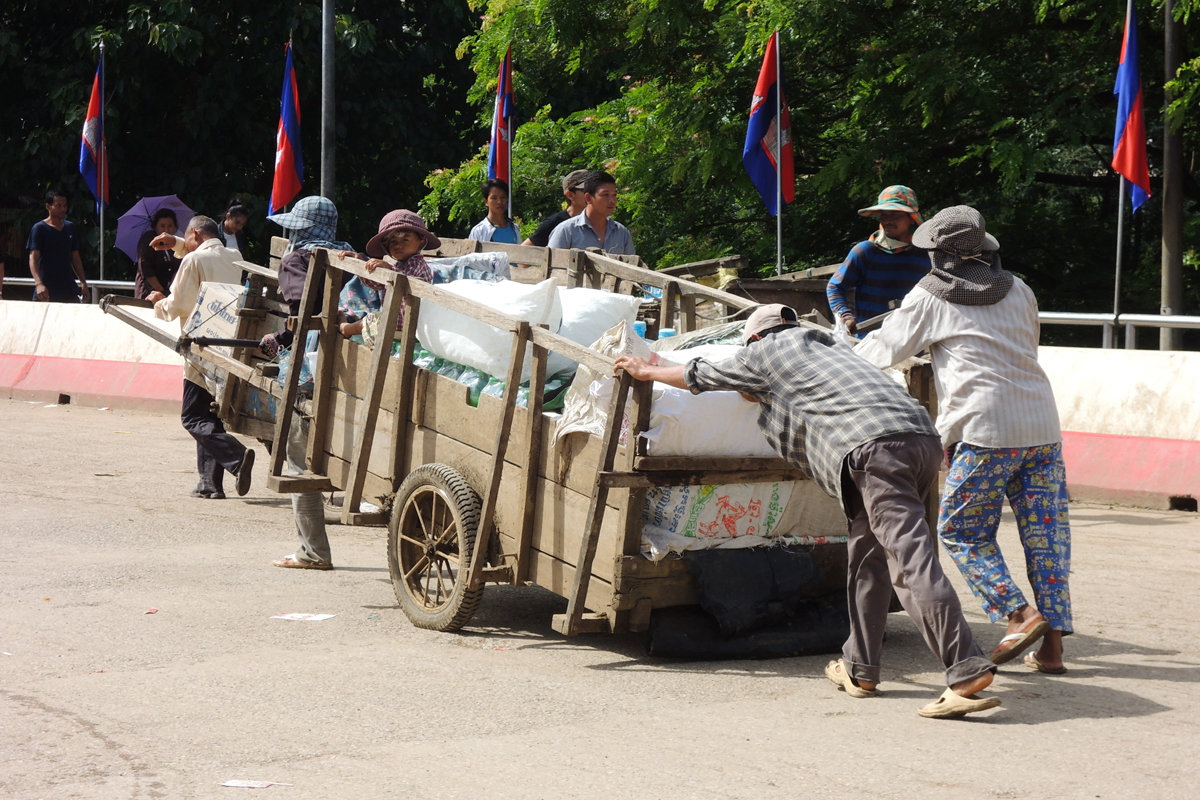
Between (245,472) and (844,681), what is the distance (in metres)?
5.62

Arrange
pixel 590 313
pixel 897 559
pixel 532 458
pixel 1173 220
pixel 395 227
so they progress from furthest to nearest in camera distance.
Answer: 1. pixel 1173 220
2. pixel 395 227
3. pixel 590 313
4. pixel 532 458
5. pixel 897 559

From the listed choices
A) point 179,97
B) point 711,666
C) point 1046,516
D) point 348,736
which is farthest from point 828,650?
point 179,97

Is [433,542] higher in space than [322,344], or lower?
lower

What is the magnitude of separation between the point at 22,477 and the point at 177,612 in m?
4.59

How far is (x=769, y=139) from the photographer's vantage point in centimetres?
1292

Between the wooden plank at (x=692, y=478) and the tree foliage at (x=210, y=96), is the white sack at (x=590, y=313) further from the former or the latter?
the tree foliage at (x=210, y=96)

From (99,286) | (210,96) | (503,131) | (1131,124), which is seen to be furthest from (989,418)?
(210,96)

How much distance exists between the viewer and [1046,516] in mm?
5586

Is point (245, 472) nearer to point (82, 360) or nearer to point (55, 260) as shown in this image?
point (82, 360)

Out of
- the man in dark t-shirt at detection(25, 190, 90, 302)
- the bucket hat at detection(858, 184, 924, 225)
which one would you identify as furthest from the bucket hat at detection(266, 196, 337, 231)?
the man in dark t-shirt at detection(25, 190, 90, 302)

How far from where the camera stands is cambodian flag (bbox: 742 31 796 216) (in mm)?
12758

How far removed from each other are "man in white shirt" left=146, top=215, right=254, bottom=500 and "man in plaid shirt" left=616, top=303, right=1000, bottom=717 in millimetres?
5054

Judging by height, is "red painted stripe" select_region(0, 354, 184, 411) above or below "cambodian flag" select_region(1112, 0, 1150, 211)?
below

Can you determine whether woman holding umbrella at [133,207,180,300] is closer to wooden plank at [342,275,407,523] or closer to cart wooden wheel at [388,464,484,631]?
wooden plank at [342,275,407,523]
